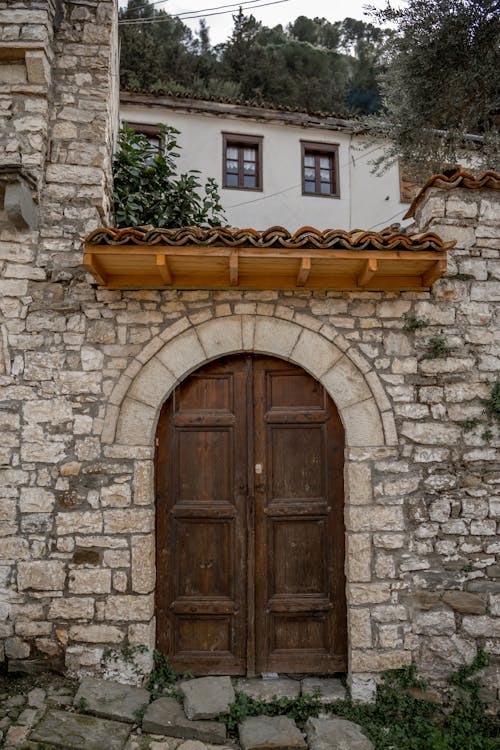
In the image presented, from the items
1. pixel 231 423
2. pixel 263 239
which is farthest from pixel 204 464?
pixel 263 239

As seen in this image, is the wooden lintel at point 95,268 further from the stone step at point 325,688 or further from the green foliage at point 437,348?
the stone step at point 325,688

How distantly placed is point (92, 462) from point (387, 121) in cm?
596

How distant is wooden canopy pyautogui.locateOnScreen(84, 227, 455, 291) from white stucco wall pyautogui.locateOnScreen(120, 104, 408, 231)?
7.02m

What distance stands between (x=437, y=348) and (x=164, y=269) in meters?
2.09

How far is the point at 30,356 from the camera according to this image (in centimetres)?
382

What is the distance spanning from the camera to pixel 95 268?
140 inches

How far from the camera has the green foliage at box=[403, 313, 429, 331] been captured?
12.8 feet

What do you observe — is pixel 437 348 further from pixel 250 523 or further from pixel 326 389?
pixel 250 523

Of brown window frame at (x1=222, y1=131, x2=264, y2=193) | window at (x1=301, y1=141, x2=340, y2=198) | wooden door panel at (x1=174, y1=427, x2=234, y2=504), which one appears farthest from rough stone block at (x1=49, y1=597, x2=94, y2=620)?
window at (x1=301, y1=141, x2=340, y2=198)

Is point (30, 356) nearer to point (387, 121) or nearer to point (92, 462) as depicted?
point (92, 462)

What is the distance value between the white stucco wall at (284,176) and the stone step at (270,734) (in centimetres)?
876

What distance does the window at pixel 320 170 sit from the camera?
11.0 metres

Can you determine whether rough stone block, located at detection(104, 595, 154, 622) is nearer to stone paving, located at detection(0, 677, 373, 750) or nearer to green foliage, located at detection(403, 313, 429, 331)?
stone paving, located at detection(0, 677, 373, 750)

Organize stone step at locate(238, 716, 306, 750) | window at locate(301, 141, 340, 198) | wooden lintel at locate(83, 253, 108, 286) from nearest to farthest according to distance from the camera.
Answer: stone step at locate(238, 716, 306, 750)
wooden lintel at locate(83, 253, 108, 286)
window at locate(301, 141, 340, 198)
